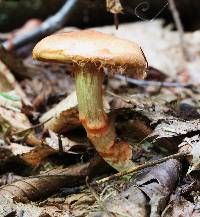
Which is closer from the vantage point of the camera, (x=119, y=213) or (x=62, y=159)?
(x=119, y=213)

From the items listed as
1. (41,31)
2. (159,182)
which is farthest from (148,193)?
(41,31)

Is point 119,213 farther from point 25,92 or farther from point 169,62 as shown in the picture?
point 169,62

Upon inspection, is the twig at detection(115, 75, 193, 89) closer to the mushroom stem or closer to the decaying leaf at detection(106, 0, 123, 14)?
the decaying leaf at detection(106, 0, 123, 14)

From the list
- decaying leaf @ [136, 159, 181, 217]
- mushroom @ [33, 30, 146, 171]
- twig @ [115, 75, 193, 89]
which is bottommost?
twig @ [115, 75, 193, 89]

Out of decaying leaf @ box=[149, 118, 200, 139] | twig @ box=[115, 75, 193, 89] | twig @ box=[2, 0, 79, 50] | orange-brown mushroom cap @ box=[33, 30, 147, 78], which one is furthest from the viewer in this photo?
twig @ box=[2, 0, 79, 50]

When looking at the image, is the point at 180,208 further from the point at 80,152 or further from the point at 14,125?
the point at 14,125

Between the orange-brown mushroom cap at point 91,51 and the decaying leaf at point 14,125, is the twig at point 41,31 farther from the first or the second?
the orange-brown mushroom cap at point 91,51

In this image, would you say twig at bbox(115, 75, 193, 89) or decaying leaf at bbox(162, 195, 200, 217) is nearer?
decaying leaf at bbox(162, 195, 200, 217)

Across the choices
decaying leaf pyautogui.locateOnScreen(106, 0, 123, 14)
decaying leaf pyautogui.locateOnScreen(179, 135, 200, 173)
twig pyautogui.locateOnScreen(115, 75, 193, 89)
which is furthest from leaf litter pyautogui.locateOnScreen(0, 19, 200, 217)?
decaying leaf pyautogui.locateOnScreen(106, 0, 123, 14)

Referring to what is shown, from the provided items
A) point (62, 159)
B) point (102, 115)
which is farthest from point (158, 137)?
point (62, 159)
